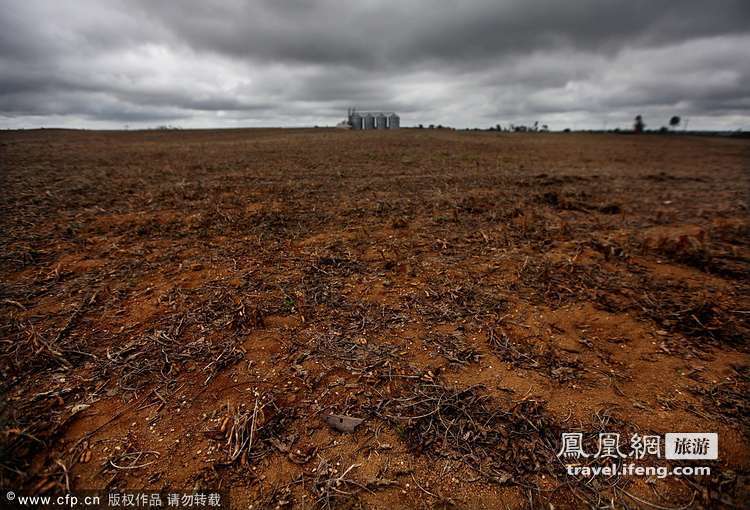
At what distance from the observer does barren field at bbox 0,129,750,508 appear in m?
2.17

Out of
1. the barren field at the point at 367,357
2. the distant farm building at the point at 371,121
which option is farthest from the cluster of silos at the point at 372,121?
the barren field at the point at 367,357

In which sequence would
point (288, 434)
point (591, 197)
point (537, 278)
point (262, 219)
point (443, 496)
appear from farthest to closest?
point (591, 197)
point (262, 219)
point (537, 278)
point (288, 434)
point (443, 496)

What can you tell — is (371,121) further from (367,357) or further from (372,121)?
(367,357)

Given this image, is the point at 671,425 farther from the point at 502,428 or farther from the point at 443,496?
the point at 443,496

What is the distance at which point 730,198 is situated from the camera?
32.3 feet

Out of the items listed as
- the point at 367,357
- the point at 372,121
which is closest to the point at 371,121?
the point at 372,121

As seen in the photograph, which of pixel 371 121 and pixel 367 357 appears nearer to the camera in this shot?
pixel 367 357

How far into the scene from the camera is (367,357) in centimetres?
313

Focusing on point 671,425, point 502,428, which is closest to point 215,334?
point 502,428

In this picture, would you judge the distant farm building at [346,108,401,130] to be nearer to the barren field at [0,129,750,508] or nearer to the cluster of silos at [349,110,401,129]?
the cluster of silos at [349,110,401,129]

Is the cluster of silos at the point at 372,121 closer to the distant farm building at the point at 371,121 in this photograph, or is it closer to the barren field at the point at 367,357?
the distant farm building at the point at 371,121

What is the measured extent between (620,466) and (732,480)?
657 millimetres

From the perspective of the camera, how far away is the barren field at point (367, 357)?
2172mm

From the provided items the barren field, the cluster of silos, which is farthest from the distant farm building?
the barren field
